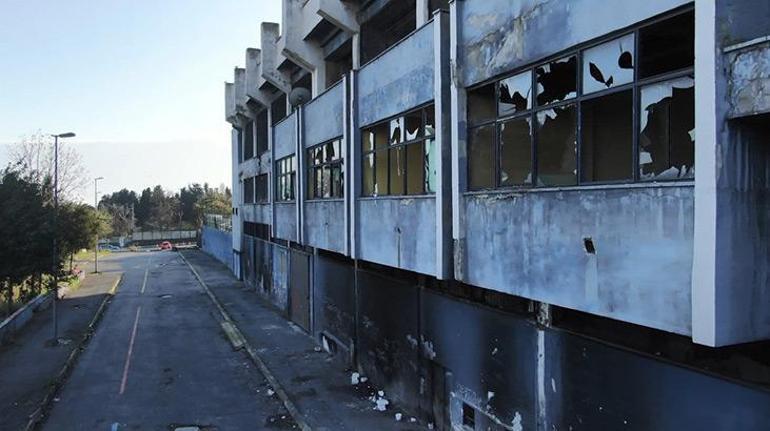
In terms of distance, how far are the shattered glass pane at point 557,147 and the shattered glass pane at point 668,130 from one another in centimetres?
122

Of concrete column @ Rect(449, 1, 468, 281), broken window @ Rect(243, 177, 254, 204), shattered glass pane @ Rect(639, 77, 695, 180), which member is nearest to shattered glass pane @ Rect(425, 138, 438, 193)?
concrete column @ Rect(449, 1, 468, 281)

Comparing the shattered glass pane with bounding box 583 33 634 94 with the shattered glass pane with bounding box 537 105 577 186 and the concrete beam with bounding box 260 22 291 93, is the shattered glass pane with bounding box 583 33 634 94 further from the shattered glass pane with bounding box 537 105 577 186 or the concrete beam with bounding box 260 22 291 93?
the concrete beam with bounding box 260 22 291 93

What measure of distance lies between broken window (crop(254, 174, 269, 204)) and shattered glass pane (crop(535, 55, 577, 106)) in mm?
25194

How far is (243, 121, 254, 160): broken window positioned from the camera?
1513 inches

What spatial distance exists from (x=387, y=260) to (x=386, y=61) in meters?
4.64

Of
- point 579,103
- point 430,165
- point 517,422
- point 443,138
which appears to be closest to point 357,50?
point 430,165

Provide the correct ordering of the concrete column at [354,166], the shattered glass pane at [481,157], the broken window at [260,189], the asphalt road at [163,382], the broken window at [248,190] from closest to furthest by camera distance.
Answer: the shattered glass pane at [481,157] < the asphalt road at [163,382] < the concrete column at [354,166] < the broken window at [260,189] < the broken window at [248,190]

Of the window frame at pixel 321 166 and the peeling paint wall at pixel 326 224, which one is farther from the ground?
the window frame at pixel 321 166

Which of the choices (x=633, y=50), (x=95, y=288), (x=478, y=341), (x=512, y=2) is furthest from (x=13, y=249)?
(x=633, y=50)

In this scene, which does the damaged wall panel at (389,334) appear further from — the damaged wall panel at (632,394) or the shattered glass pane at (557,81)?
the shattered glass pane at (557,81)

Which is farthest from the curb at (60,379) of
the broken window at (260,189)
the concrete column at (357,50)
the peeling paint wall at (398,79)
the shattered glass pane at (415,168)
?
the concrete column at (357,50)

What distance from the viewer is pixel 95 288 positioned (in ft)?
131

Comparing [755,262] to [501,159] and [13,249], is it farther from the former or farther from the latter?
[13,249]

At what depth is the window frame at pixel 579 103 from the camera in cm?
Result: 656
